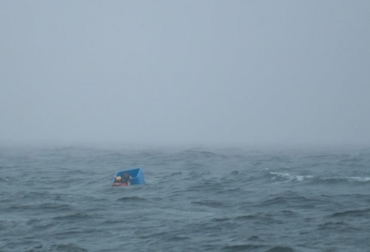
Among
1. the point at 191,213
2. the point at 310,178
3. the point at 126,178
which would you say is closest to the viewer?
the point at 191,213

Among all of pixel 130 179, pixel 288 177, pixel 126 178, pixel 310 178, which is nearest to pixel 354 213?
pixel 310 178

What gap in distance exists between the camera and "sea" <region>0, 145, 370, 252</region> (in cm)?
1748

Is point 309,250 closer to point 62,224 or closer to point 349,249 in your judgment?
point 349,249

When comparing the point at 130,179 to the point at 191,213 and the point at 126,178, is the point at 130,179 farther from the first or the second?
the point at 191,213

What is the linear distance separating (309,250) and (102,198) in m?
13.8

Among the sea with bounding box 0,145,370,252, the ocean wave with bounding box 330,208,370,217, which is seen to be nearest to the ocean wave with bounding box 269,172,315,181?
the sea with bounding box 0,145,370,252

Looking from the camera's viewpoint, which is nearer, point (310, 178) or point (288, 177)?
point (310, 178)

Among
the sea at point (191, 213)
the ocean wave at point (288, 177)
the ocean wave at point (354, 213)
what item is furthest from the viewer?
the ocean wave at point (288, 177)

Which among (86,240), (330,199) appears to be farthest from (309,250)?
(330,199)

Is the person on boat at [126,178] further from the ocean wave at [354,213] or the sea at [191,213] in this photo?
the ocean wave at [354,213]

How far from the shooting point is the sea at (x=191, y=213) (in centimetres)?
1748

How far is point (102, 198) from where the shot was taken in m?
27.4

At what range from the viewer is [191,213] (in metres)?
22.8

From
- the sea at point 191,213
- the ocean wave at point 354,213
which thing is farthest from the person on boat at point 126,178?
the ocean wave at point 354,213
